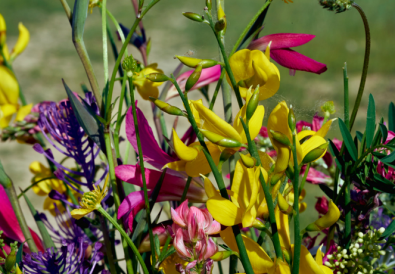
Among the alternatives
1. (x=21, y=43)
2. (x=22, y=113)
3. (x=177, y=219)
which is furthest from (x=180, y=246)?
(x=21, y=43)

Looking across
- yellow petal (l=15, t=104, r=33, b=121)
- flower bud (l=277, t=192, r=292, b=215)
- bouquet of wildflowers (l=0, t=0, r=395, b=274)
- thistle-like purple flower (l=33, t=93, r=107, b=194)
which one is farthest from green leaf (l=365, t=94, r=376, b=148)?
yellow petal (l=15, t=104, r=33, b=121)

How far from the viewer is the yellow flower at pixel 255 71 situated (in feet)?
0.73

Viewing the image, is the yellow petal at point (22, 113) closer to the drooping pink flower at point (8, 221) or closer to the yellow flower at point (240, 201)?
the drooping pink flower at point (8, 221)

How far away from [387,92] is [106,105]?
2135mm

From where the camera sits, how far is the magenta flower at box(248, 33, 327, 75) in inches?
10.6

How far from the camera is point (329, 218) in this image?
0.21 metres

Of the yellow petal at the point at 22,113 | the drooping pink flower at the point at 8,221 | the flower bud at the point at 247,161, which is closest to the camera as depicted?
the flower bud at the point at 247,161

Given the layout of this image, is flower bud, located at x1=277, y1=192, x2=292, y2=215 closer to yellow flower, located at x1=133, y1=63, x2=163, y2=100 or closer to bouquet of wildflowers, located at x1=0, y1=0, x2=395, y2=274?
bouquet of wildflowers, located at x1=0, y1=0, x2=395, y2=274

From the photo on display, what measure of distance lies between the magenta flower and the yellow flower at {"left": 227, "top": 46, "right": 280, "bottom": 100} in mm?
49

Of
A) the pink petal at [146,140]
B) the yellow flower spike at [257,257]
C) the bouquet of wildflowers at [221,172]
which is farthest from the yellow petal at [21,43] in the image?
the yellow flower spike at [257,257]

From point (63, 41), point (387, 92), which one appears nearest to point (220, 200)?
point (387, 92)

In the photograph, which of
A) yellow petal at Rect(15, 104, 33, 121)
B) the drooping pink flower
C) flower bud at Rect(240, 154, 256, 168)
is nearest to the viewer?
flower bud at Rect(240, 154, 256, 168)

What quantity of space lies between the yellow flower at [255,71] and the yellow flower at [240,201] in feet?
0.19

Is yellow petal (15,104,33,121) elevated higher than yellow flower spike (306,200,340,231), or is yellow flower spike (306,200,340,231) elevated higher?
yellow flower spike (306,200,340,231)
